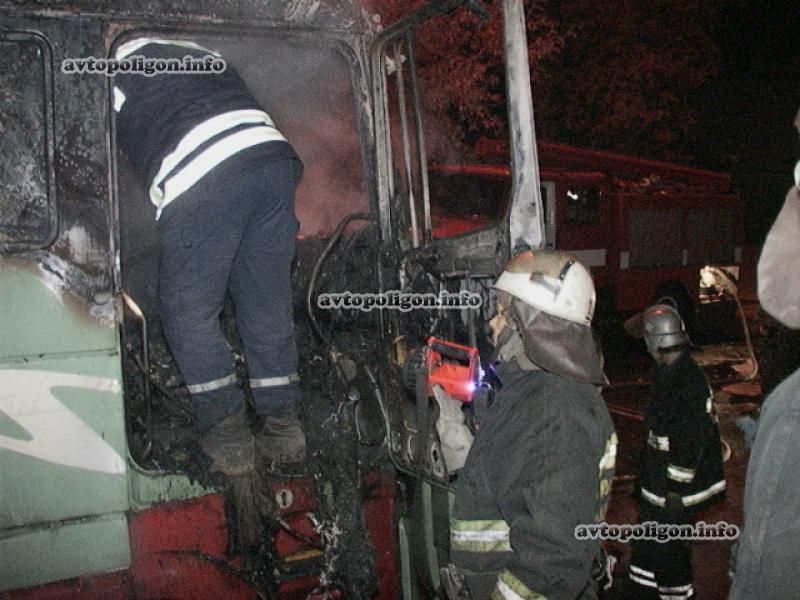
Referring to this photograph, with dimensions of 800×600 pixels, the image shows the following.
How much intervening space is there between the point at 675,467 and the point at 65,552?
290 cm

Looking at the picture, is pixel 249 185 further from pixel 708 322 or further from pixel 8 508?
pixel 708 322

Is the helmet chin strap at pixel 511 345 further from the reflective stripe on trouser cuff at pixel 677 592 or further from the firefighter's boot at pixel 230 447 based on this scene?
the reflective stripe on trouser cuff at pixel 677 592

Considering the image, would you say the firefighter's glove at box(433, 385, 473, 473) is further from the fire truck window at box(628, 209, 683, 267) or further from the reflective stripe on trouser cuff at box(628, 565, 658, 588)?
the fire truck window at box(628, 209, 683, 267)

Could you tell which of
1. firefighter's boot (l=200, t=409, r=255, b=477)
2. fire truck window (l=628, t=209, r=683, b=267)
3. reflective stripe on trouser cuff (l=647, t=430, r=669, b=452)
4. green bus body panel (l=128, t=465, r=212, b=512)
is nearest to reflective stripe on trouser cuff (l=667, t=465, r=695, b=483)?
reflective stripe on trouser cuff (l=647, t=430, r=669, b=452)

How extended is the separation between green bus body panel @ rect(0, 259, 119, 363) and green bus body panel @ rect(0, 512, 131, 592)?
610 millimetres

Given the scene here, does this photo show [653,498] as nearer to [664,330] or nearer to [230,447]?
[664,330]

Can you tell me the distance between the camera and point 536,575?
1976 millimetres

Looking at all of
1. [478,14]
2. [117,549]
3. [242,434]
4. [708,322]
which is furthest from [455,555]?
[708,322]

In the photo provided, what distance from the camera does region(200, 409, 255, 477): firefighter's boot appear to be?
8.66 feet

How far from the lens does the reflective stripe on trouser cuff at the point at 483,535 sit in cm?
219

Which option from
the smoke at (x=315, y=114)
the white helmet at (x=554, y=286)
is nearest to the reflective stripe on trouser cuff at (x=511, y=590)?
the white helmet at (x=554, y=286)

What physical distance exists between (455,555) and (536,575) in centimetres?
35

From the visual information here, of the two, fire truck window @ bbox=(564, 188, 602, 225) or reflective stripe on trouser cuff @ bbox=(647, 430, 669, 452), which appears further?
fire truck window @ bbox=(564, 188, 602, 225)

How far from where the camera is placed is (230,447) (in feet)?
8.71
